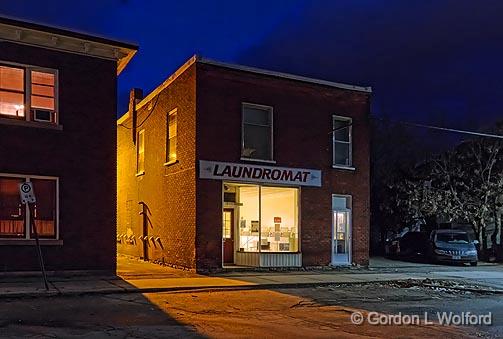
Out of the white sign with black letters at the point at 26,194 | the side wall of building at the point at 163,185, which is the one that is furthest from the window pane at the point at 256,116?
the white sign with black letters at the point at 26,194

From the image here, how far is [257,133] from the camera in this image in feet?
66.9

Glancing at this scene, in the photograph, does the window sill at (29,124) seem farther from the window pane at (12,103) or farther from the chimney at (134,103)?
the chimney at (134,103)

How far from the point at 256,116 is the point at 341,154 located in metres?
4.15

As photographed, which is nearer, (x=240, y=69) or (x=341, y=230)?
(x=240, y=69)

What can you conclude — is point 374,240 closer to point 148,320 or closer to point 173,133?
point 173,133

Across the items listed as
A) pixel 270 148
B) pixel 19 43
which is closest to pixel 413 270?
pixel 270 148

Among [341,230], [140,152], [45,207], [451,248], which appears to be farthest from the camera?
[451,248]

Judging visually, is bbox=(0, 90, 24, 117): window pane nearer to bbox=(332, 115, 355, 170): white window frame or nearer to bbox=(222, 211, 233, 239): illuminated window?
bbox=(222, 211, 233, 239): illuminated window

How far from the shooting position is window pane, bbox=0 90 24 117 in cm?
1609

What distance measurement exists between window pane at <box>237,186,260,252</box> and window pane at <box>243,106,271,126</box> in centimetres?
239

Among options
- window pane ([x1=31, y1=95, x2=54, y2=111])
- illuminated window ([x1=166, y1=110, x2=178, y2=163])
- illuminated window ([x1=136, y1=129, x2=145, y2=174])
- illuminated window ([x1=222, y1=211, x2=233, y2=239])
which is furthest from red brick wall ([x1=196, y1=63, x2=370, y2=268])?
illuminated window ([x1=136, y1=129, x2=145, y2=174])

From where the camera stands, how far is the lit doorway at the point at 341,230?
71.9 feet

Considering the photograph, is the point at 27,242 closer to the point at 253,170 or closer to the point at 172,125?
the point at 172,125

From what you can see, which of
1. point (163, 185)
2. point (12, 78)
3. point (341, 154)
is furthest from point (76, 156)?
point (341, 154)
